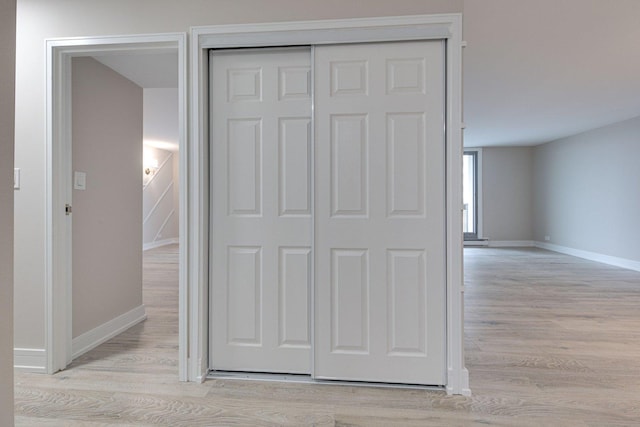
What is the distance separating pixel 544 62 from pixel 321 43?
2769 millimetres

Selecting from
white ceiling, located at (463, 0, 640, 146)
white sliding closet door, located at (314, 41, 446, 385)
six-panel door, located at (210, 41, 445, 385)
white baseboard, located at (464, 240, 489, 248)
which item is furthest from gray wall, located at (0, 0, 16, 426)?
white baseboard, located at (464, 240, 489, 248)

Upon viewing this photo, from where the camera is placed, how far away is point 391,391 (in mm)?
1994

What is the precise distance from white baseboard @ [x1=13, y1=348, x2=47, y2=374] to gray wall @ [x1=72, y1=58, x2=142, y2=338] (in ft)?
0.90

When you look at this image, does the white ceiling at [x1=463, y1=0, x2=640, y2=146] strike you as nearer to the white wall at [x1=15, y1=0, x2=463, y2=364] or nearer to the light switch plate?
the white wall at [x1=15, y1=0, x2=463, y2=364]

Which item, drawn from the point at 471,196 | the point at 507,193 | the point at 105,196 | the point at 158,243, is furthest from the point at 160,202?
the point at 507,193

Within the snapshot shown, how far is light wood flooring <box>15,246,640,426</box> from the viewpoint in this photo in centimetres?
175

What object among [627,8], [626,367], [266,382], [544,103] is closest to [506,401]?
[626,367]

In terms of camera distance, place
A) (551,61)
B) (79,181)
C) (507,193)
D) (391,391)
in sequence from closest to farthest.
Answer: (391,391)
(79,181)
(551,61)
(507,193)

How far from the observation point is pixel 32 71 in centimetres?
220

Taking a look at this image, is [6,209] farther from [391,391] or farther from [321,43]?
[391,391]

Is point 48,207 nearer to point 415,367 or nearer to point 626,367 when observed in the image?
point 415,367

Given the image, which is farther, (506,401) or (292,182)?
(292,182)

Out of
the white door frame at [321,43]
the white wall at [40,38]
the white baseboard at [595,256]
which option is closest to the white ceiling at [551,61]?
the white door frame at [321,43]

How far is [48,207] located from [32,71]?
0.87 metres
